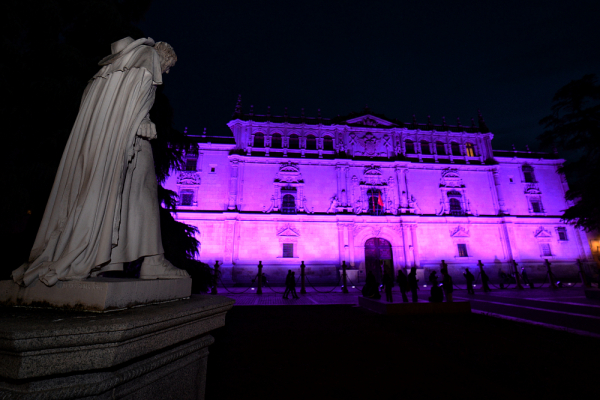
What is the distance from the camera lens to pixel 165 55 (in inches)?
99.5

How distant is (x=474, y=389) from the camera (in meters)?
2.75

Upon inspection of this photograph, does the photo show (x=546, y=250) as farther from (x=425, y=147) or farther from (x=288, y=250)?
(x=288, y=250)

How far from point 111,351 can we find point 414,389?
2814 millimetres

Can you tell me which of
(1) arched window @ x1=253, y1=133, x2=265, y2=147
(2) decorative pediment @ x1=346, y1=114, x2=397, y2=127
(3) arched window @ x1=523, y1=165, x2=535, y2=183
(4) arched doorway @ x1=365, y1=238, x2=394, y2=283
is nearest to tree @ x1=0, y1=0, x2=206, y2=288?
(1) arched window @ x1=253, y1=133, x2=265, y2=147

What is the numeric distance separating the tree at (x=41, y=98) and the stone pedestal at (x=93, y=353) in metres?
4.51

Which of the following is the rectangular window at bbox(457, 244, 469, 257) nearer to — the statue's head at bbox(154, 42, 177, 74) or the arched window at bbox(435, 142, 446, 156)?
the arched window at bbox(435, 142, 446, 156)

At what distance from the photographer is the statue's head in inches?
98.7

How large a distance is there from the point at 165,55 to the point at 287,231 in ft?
62.0

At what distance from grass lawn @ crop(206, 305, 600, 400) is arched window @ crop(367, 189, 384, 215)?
16.8 m

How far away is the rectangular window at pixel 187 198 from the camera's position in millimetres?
21288

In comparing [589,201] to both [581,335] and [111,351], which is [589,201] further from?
[111,351]

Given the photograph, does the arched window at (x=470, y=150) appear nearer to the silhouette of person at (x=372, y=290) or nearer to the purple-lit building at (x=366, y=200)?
the purple-lit building at (x=366, y=200)

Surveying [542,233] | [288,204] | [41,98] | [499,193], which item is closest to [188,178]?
[288,204]

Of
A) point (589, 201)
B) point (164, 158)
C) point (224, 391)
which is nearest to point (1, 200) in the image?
point (164, 158)
